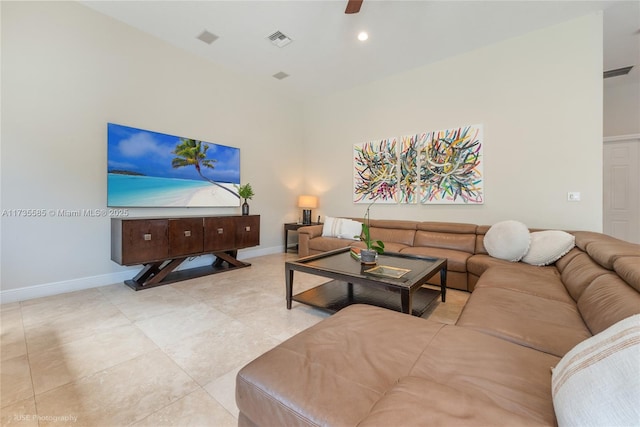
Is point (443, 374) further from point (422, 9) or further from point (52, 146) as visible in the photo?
point (52, 146)

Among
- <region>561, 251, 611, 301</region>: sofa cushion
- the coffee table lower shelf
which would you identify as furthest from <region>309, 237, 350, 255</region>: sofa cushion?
<region>561, 251, 611, 301</region>: sofa cushion

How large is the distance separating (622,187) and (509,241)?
349cm

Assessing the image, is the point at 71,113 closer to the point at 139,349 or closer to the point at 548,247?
the point at 139,349

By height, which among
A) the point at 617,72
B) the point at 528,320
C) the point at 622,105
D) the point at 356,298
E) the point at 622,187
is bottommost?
the point at 356,298

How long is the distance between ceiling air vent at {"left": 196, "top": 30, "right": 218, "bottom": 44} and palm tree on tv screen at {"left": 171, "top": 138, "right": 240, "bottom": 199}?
132cm

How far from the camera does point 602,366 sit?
1.74 ft

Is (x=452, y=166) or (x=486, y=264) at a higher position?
(x=452, y=166)

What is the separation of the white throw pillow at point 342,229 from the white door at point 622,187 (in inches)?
167

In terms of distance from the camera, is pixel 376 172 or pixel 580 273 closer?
pixel 580 273

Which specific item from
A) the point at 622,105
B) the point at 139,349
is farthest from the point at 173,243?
the point at 622,105

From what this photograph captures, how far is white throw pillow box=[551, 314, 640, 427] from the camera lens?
0.46m

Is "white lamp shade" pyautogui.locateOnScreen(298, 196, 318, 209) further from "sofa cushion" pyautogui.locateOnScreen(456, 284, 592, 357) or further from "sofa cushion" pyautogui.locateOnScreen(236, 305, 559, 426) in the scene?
"sofa cushion" pyautogui.locateOnScreen(236, 305, 559, 426)

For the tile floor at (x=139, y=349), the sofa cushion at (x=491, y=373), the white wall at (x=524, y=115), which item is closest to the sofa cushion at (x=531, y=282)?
the tile floor at (x=139, y=349)

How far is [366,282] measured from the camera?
195 cm
